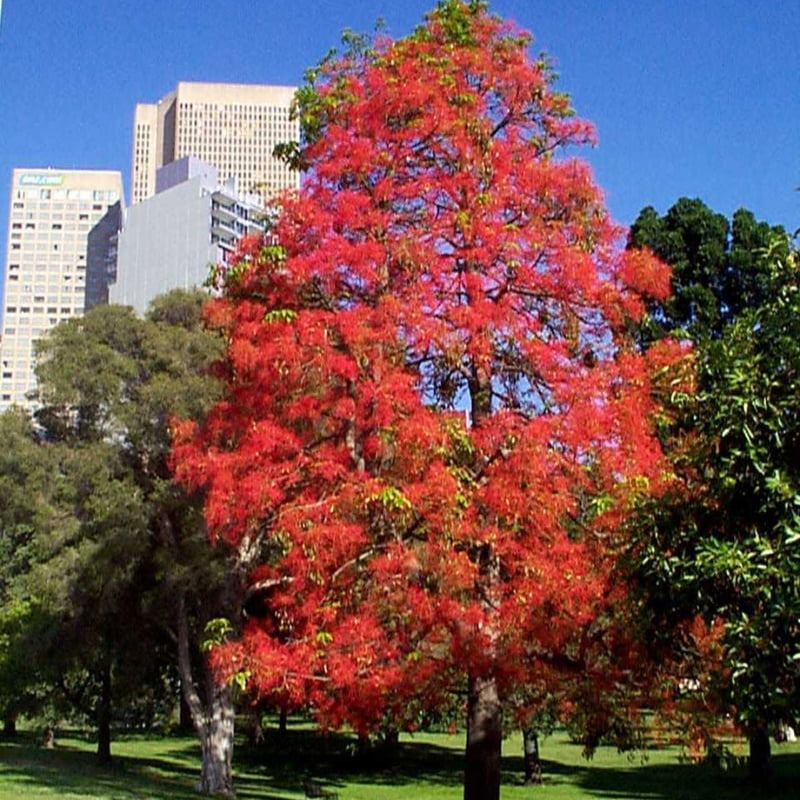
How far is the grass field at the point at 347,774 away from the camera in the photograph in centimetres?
1923

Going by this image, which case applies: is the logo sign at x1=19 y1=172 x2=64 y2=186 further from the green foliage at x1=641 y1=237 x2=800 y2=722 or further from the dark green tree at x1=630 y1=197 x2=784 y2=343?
the green foliage at x1=641 y1=237 x2=800 y2=722

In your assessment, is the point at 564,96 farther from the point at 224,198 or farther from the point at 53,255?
the point at 53,255

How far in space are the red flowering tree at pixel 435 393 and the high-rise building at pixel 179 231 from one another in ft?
270

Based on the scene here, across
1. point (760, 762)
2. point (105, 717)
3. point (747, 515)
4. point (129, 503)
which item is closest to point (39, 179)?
point (105, 717)

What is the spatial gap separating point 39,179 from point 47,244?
10928 mm

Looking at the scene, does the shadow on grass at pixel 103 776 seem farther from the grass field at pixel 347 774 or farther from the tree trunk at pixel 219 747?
the tree trunk at pixel 219 747

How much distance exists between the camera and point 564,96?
50.9 feet

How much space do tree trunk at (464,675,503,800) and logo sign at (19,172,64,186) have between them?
168 meters

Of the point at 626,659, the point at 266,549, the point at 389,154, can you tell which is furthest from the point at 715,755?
the point at 266,549

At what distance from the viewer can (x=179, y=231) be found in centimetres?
10462

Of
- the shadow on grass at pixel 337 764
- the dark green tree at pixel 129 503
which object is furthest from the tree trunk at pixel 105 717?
the shadow on grass at pixel 337 764

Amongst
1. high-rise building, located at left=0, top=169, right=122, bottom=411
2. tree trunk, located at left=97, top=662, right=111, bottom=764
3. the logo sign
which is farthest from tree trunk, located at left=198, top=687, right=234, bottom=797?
the logo sign

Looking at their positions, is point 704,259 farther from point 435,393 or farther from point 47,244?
point 47,244

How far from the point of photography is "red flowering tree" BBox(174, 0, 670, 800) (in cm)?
1288
